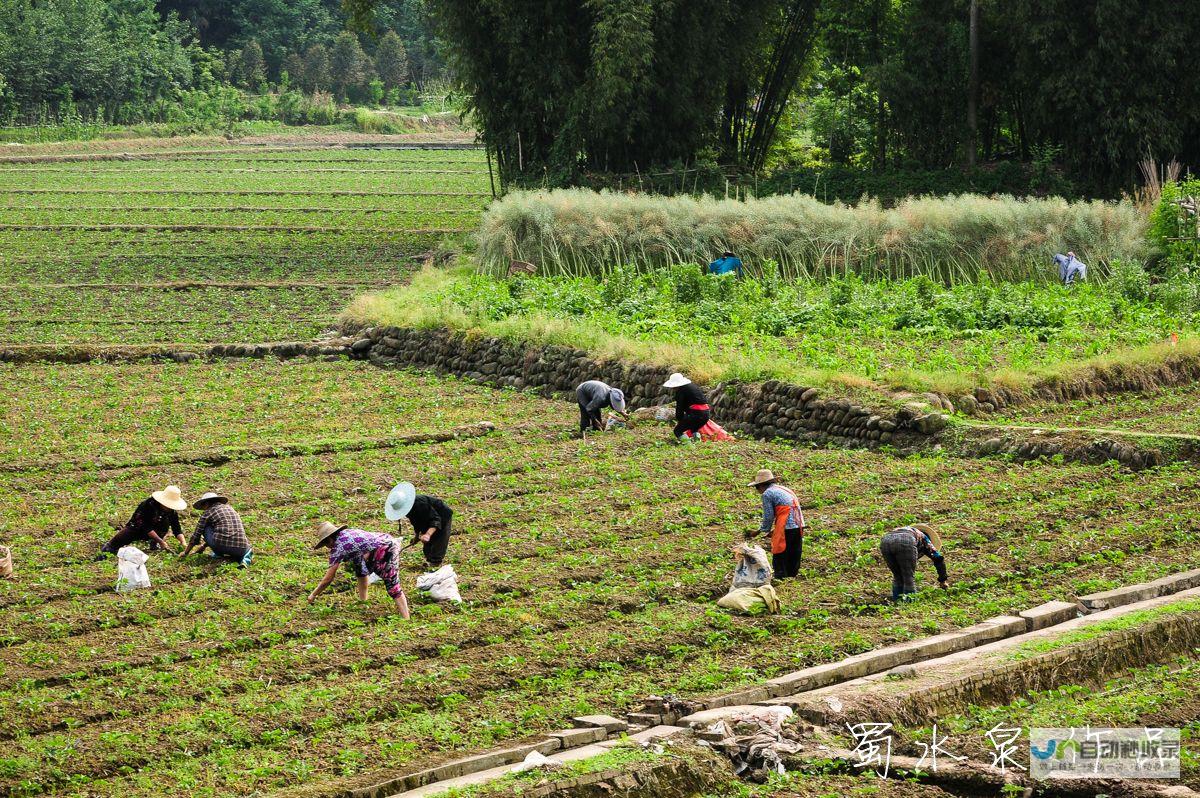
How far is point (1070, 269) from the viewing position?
1071 inches

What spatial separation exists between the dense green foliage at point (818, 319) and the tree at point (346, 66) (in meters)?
65.7

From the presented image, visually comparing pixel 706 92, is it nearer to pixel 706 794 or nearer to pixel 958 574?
pixel 958 574

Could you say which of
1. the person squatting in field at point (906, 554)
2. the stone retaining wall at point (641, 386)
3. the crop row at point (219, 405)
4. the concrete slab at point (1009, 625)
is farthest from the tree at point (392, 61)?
the concrete slab at point (1009, 625)

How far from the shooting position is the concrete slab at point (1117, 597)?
11.7m

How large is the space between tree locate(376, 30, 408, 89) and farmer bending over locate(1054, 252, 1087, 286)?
7262 centimetres

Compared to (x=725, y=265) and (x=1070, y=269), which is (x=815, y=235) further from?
(x=1070, y=269)

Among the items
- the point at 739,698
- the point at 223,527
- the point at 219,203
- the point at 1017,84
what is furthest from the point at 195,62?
the point at 739,698

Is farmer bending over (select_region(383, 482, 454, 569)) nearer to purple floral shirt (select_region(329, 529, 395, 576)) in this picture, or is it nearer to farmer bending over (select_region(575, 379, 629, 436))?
purple floral shirt (select_region(329, 529, 395, 576))

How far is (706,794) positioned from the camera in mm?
8742

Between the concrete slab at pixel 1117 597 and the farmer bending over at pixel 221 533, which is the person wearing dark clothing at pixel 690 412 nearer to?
the farmer bending over at pixel 221 533

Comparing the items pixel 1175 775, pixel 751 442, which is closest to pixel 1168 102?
pixel 751 442

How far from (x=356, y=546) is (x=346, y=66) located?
84067 millimetres

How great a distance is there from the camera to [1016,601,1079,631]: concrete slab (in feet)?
37.4

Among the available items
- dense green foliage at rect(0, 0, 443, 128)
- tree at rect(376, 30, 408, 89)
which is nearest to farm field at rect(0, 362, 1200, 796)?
dense green foliage at rect(0, 0, 443, 128)
